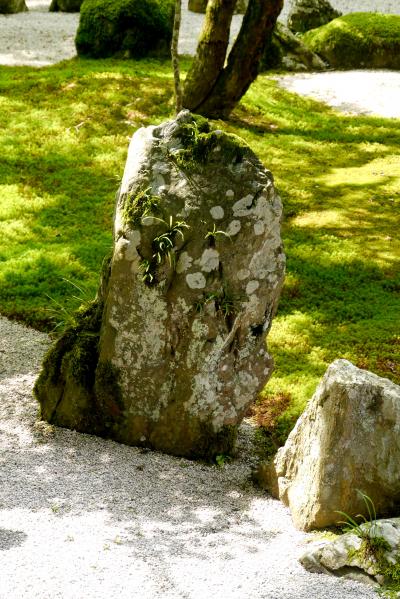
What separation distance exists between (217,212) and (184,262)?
18.8 inches

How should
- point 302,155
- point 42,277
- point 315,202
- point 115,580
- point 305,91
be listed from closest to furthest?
point 115,580, point 42,277, point 315,202, point 302,155, point 305,91

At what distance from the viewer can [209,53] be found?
14211 mm

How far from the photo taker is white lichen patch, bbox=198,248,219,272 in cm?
651

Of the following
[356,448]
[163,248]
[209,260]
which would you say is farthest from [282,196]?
[356,448]

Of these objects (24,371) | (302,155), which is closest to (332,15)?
(302,155)

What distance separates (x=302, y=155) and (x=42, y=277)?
6246 millimetres

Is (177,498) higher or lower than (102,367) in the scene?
lower

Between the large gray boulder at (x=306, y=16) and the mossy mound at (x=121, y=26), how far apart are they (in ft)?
18.4

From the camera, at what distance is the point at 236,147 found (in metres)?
6.57

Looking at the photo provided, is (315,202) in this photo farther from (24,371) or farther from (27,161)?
(24,371)

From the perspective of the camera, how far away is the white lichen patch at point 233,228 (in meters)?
6.50

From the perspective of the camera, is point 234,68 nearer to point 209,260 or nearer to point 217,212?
point 217,212

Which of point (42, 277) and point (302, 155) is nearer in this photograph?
point (42, 277)

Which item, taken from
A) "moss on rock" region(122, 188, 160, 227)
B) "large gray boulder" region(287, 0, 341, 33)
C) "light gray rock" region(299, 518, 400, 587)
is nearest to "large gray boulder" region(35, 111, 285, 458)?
"moss on rock" region(122, 188, 160, 227)
